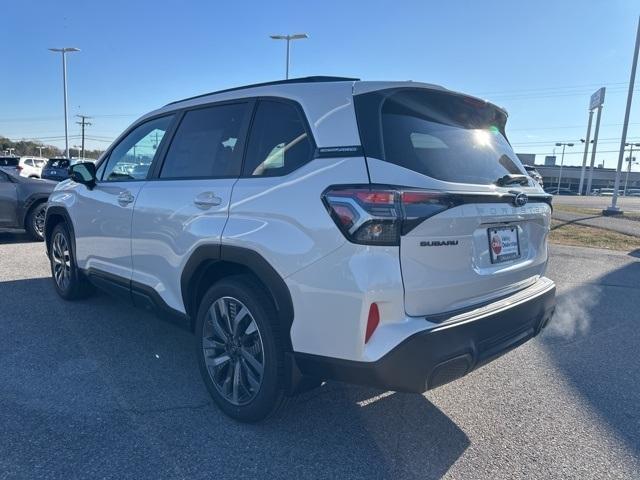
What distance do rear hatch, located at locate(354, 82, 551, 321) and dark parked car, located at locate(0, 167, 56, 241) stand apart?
26.2ft

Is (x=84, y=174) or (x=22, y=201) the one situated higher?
(x=84, y=174)

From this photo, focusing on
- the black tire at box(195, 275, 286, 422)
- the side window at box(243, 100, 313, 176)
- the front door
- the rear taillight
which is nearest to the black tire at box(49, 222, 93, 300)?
the front door

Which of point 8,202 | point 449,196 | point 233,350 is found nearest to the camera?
point 449,196

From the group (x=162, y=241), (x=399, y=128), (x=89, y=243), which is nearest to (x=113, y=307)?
(x=89, y=243)

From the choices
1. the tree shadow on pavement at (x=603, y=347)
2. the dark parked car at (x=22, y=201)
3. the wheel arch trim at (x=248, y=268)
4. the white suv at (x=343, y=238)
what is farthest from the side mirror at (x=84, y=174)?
the dark parked car at (x=22, y=201)

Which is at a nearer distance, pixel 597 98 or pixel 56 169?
pixel 56 169

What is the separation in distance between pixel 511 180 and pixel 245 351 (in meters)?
1.83

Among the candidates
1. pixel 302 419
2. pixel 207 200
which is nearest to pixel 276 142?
pixel 207 200

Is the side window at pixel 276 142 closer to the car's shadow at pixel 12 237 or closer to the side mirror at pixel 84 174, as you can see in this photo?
the side mirror at pixel 84 174

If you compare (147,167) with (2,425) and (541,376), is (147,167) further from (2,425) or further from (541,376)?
(541,376)

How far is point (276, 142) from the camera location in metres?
2.76

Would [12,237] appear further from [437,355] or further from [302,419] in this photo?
[437,355]

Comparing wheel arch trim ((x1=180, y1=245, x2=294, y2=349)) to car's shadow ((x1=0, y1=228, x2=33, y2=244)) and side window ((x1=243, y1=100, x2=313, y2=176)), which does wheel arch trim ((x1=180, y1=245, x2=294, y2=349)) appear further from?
car's shadow ((x1=0, y1=228, x2=33, y2=244))

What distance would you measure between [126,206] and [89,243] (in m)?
0.92
